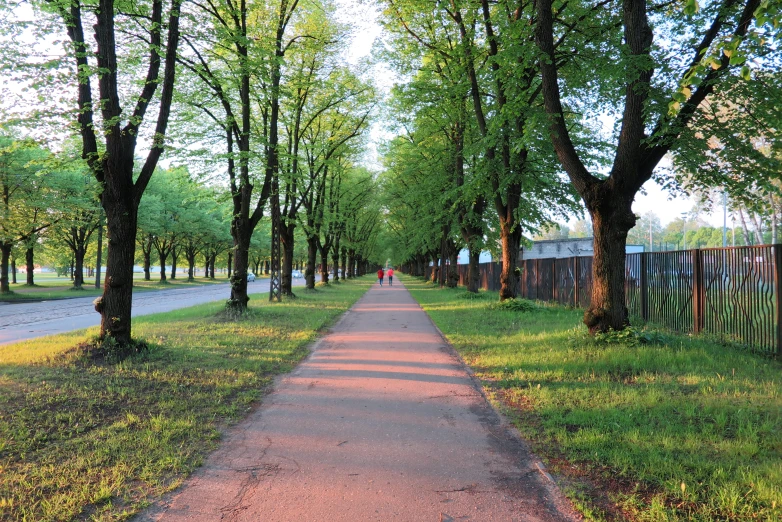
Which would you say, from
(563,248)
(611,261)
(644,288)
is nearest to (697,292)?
(644,288)

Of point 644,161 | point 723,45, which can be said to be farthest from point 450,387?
point 644,161

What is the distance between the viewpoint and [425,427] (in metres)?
4.58

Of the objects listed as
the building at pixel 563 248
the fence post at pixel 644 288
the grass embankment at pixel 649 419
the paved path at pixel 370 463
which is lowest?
the paved path at pixel 370 463

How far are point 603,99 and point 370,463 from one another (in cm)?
1091

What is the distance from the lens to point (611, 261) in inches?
321

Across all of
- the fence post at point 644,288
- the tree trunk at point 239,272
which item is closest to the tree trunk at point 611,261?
the fence post at point 644,288

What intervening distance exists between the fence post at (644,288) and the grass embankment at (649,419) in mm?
3137

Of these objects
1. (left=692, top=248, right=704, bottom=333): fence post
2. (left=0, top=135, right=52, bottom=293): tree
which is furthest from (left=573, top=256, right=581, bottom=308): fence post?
(left=0, top=135, right=52, bottom=293): tree

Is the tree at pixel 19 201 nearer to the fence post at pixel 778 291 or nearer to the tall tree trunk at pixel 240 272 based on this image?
the tall tree trunk at pixel 240 272

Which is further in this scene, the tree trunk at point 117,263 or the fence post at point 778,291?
the tree trunk at point 117,263

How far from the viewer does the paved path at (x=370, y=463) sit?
3012 millimetres

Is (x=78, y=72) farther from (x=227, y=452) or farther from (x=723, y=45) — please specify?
(x=723, y=45)

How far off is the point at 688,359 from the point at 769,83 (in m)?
5.13

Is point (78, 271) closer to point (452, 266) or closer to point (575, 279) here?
point (452, 266)
